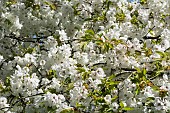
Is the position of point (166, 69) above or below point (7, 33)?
below

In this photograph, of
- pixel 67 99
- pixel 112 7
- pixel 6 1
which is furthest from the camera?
pixel 6 1

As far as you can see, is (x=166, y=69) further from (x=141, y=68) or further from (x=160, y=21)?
(x=160, y=21)

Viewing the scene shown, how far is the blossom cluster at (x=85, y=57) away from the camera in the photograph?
6.14 m

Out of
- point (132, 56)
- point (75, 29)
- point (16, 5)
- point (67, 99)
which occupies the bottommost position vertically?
point (67, 99)

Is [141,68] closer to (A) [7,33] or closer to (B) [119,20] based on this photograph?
(B) [119,20]

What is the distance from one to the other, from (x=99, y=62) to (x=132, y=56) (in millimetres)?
590

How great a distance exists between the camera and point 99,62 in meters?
7.26

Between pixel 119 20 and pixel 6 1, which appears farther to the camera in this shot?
pixel 6 1

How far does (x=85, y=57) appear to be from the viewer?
7195mm

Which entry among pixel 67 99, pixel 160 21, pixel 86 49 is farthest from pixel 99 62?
pixel 160 21

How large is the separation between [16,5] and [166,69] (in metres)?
3.43

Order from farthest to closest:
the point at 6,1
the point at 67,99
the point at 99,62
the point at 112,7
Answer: the point at 6,1 → the point at 112,7 → the point at 99,62 → the point at 67,99

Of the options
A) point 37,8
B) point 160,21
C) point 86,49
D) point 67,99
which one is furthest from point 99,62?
point 37,8

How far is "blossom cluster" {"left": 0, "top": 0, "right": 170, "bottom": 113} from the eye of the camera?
6141 mm
